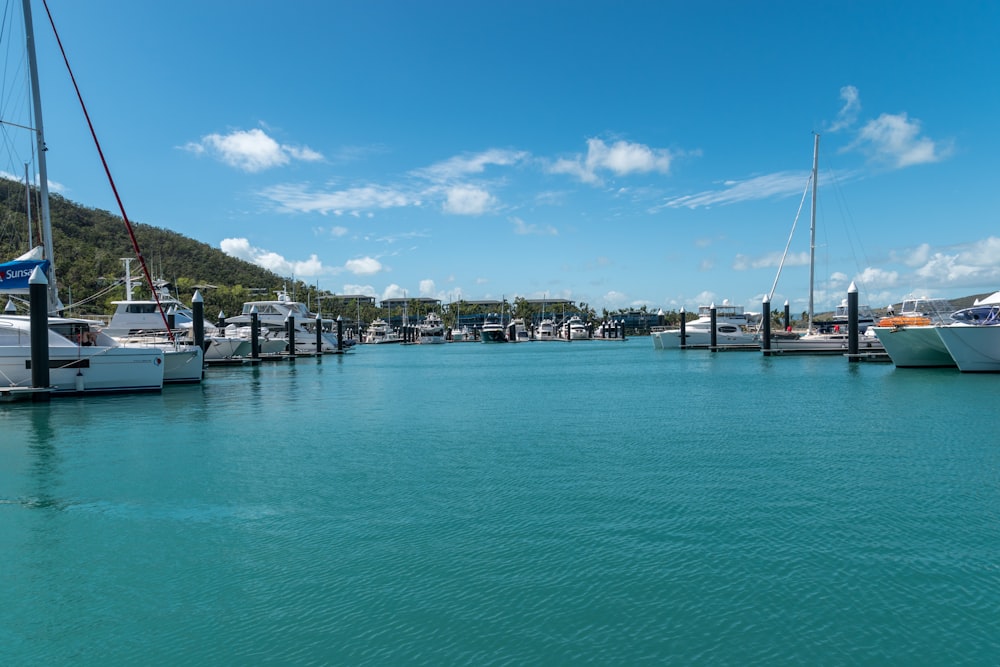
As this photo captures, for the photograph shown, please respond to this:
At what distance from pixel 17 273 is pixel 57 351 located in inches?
154

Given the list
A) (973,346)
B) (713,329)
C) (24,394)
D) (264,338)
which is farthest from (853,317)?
(264,338)

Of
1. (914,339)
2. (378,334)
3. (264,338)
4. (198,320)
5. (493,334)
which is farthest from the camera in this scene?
(493,334)

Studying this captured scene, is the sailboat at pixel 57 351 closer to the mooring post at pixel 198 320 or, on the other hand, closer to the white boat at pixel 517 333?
the mooring post at pixel 198 320

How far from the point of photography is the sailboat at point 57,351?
3019 cm

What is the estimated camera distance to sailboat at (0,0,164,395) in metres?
30.2

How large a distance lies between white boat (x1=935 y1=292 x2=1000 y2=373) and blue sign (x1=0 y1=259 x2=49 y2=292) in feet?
161

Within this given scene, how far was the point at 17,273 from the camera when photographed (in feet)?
98.9

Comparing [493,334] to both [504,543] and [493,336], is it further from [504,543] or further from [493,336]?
[504,543]

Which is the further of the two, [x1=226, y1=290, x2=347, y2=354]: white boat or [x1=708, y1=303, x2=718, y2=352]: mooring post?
[x1=708, y1=303, x2=718, y2=352]: mooring post

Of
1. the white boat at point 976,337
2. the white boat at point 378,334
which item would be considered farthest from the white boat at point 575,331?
the white boat at point 976,337

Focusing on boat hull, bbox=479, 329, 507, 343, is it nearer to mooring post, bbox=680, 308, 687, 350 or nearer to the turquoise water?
mooring post, bbox=680, 308, 687, 350

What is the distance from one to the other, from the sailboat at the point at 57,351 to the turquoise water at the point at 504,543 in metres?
9.57

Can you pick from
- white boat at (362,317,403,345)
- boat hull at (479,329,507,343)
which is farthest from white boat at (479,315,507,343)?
white boat at (362,317,403,345)

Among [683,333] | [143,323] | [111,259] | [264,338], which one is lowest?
[683,333]
